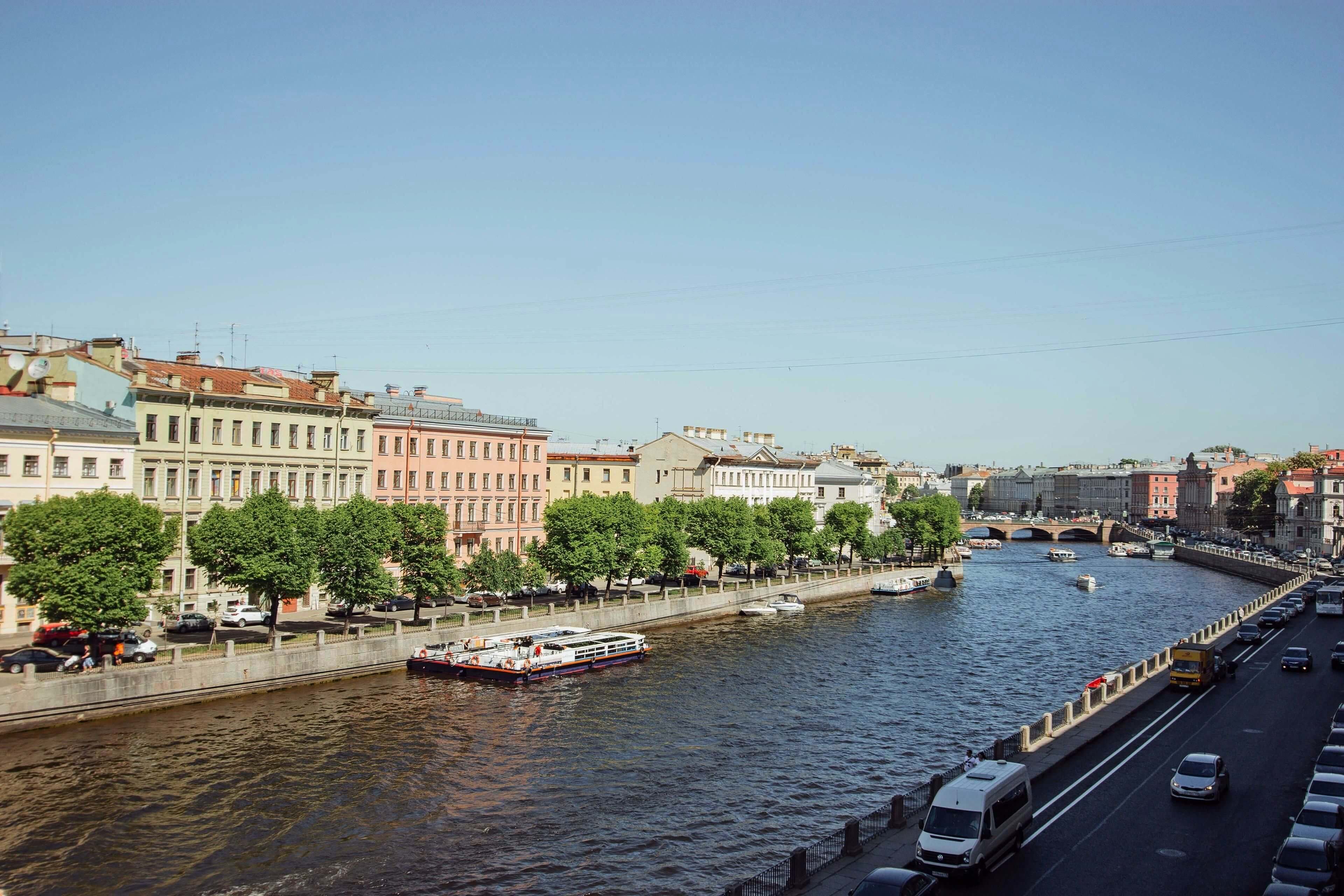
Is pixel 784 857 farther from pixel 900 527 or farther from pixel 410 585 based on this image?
pixel 900 527

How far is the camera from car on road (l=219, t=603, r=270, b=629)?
61531 millimetres

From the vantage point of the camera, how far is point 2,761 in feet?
129

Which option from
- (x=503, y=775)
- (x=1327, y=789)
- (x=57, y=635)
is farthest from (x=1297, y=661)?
(x=57, y=635)

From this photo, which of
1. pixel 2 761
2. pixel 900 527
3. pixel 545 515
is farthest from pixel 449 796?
pixel 900 527

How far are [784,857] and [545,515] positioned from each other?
4879 cm

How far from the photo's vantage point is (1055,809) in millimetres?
31938

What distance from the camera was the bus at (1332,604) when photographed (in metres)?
84.9

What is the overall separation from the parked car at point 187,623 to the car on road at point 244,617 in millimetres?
1929

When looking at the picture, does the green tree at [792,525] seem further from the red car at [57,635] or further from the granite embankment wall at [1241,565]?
the red car at [57,635]

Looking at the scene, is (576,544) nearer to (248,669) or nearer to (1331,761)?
(248,669)

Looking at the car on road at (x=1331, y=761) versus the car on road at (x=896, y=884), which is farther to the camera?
the car on road at (x=1331, y=761)

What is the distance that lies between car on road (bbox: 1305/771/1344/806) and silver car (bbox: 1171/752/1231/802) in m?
2.57

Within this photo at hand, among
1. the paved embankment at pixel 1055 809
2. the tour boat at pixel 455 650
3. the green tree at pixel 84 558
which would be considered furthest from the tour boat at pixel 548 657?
the paved embankment at pixel 1055 809

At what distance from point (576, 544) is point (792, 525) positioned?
126ft
